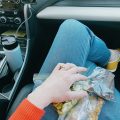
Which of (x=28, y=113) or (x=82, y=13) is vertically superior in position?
(x=82, y=13)

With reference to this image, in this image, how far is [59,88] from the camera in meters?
0.81

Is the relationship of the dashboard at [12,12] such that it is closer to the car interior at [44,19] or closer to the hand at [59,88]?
the car interior at [44,19]

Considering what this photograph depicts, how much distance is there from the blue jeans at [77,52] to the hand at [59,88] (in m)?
0.07

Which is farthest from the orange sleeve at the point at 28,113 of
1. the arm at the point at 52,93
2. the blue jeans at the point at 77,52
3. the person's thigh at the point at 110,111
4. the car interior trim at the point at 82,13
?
the car interior trim at the point at 82,13

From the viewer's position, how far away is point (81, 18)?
48.4 inches

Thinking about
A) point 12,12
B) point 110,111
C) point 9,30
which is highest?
point 12,12

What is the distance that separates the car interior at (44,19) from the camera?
3.92 feet

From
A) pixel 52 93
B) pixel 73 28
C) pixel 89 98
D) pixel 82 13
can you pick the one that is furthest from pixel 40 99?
pixel 82 13

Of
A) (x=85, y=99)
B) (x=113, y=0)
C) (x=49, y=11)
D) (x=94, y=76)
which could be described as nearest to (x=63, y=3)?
(x=49, y=11)

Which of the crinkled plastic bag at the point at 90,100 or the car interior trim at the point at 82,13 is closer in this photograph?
the crinkled plastic bag at the point at 90,100

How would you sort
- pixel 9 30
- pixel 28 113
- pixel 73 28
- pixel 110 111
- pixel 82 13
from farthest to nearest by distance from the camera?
1. pixel 9 30
2. pixel 82 13
3. pixel 73 28
4. pixel 110 111
5. pixel 28 113

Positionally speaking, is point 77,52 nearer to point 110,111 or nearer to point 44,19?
point 110,111

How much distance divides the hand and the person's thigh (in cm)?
10

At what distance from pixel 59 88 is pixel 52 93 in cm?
3
